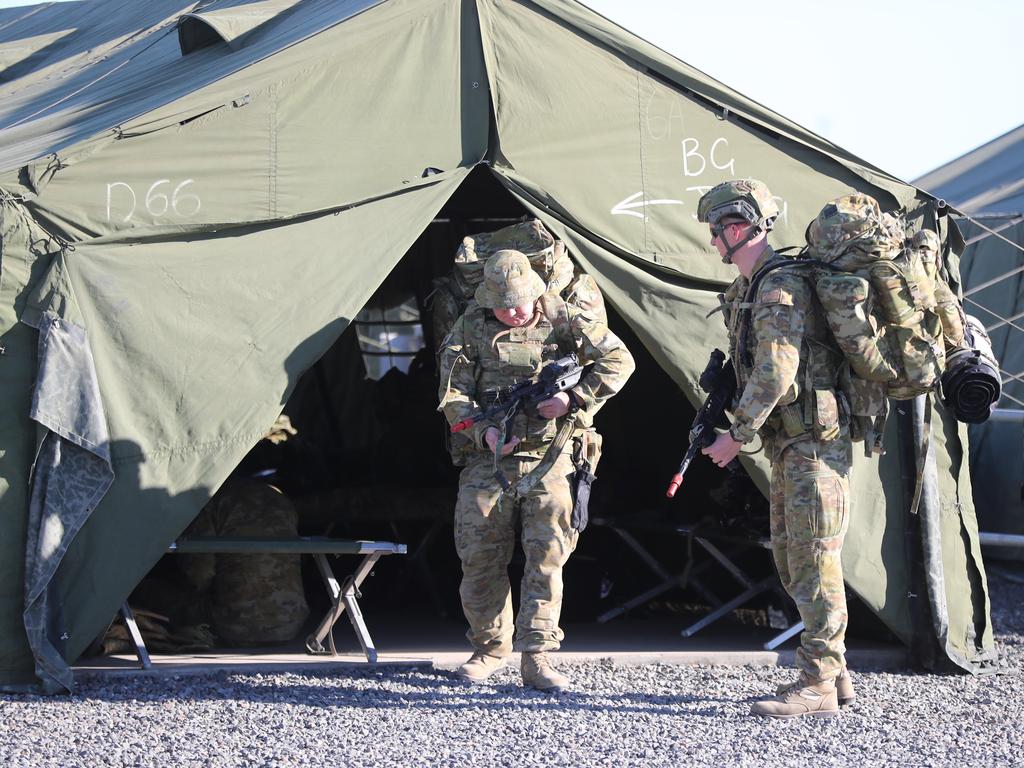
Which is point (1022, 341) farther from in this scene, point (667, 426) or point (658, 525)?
point (658, 525)

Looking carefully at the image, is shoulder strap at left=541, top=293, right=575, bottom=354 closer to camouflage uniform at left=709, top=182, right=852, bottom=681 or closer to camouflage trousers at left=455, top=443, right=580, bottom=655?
camouflage trousers at left=455, top=443, right=580, bottom=655

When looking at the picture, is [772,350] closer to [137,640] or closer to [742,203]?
[742,203]

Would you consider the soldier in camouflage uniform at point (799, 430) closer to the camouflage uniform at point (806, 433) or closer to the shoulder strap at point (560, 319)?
the camouflage uniform at point (806, 433)

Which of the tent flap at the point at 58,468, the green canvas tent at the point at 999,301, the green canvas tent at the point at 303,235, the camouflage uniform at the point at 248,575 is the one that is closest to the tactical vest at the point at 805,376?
the green canvas tent at the point at 303,235

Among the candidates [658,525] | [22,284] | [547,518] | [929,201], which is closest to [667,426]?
[658,525]

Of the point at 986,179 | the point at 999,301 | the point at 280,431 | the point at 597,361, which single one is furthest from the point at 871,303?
the point at 986,179

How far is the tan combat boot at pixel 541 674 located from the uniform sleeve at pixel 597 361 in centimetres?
99

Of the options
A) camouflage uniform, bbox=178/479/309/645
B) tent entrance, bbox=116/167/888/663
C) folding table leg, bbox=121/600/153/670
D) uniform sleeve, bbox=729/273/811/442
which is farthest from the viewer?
tent entrance, bbox=116/167/888/663

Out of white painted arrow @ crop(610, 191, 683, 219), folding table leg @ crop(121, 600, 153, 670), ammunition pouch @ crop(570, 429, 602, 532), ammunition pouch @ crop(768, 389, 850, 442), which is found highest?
white painted arrow @ crop(610, 191, 683, 219)

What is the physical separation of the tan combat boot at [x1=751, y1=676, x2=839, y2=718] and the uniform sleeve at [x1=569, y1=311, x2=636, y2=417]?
1321 millimetres

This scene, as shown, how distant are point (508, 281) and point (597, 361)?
19.6 inches

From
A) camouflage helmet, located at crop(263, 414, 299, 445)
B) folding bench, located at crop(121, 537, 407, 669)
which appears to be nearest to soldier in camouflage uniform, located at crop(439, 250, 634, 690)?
folding bench, located at crop(121, 537, 407, 669)

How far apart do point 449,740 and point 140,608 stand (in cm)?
215

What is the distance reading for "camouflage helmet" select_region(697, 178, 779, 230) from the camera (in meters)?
4.96
